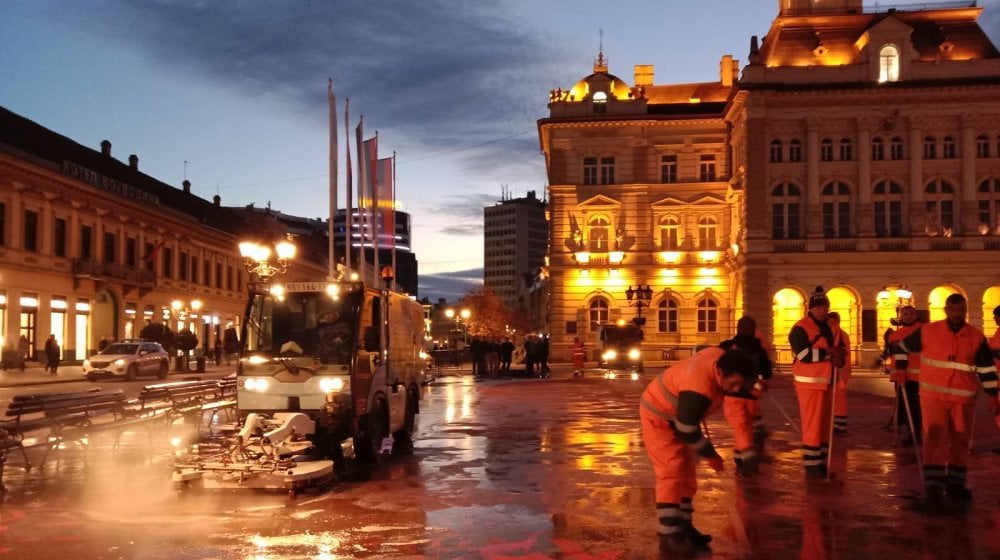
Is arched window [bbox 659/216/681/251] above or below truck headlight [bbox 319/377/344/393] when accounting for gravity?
above

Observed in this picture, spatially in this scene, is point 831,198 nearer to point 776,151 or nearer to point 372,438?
point 776,151

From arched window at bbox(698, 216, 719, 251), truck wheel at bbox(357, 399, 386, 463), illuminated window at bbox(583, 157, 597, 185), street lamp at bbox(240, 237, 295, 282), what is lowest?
truck wheel at bbox(357, 399, 386, 463)

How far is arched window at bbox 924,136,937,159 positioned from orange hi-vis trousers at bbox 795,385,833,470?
141 feet

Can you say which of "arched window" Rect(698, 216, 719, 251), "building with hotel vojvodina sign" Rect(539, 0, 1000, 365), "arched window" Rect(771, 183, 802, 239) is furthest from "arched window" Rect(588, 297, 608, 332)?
"arched window" Rect(771, 183, 802, 239)

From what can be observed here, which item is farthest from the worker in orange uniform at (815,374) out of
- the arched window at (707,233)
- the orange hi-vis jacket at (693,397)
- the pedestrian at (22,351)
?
the arched window at (707,233)

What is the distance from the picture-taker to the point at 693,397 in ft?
23.0

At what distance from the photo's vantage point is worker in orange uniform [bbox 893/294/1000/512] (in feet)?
31.6

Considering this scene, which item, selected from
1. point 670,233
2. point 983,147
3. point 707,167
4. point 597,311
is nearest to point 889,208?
point 983,147

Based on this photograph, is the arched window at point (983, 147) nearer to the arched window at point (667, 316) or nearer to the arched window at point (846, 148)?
the arched window at point (846, 148)

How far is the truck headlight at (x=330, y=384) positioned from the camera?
1228cm

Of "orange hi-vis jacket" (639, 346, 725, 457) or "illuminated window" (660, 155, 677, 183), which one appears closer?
"orange hi-vis jacket" (639, 346, 725, 457)

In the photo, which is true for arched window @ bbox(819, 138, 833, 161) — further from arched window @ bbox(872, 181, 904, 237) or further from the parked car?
the parked car

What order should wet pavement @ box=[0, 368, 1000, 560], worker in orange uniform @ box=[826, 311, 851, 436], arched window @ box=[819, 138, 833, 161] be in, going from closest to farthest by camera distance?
1. wet pavement @ box=[0, 368, 1000, 560]
2. worker in orange uniform @ box=[826, 311, 851, 436]
3. arched window @ box=[819, 138, 833, 161]

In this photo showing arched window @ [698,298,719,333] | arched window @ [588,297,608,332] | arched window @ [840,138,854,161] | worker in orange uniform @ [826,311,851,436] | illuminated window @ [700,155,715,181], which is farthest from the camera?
illuminated window @ [700,155,715,181]
